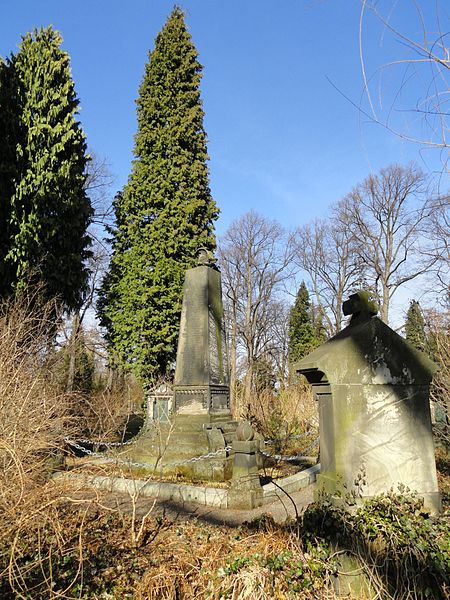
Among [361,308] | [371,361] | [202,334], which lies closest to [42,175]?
[202,334]

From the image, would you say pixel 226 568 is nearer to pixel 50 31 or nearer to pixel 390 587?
pixel 390 587

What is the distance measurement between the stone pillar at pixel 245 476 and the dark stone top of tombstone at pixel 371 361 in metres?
4.18

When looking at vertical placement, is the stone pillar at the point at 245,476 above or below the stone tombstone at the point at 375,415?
below

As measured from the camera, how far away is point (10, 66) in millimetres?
14414

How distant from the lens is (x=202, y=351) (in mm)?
10742

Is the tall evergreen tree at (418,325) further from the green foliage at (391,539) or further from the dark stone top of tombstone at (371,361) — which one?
the green foliage at (391,539)

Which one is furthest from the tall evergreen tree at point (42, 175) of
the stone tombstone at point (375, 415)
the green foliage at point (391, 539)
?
the green foliage at point (391, 539)

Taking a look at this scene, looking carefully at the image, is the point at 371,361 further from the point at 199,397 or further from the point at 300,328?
the point at 300,328

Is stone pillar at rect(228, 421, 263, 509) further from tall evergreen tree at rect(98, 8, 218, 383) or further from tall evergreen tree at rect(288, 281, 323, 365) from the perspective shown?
tall evergreen tree at rect(288, 281, 323, 365)

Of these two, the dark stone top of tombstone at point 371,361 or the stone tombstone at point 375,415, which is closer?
the stone tombstone at point 375,415

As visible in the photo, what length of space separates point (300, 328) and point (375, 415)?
114ft

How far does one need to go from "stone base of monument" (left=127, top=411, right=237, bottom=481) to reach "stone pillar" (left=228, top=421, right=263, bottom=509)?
169 centimetres

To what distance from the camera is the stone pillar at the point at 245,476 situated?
22.2 feet

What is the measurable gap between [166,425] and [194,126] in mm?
13388
